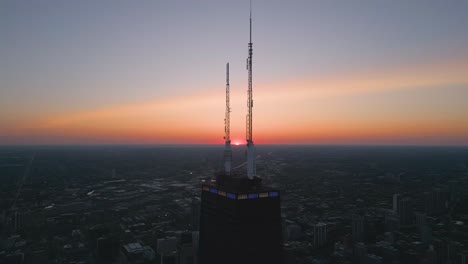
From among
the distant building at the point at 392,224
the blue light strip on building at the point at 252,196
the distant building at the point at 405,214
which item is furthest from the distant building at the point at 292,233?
the blue light strip on building at the point at 252,196

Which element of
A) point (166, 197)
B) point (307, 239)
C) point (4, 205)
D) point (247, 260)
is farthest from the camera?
point (166, 197)

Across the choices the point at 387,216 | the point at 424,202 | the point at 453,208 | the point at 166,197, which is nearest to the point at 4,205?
the point at 166,197

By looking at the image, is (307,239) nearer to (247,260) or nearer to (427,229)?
(427,229)

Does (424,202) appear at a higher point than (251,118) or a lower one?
lower

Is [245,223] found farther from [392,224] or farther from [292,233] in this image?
[392,224]

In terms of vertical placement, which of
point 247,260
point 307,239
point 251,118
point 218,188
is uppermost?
point 251,118

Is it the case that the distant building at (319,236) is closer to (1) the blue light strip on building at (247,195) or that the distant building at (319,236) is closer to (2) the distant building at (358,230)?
(2) the distant building at (358,230)

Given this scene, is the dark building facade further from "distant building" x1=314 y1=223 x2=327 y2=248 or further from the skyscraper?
"distant building" x1=314 y1=223 x2=327 y2=248

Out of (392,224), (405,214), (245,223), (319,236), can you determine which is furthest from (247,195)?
(405,214)
